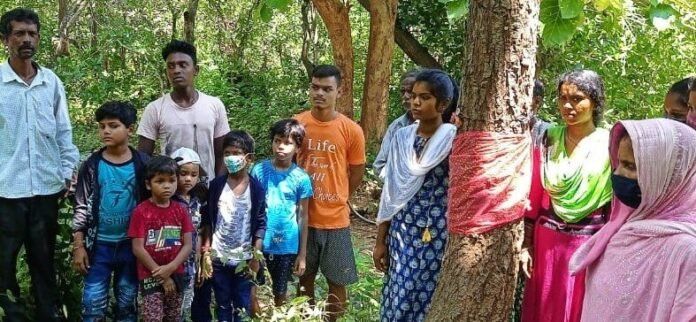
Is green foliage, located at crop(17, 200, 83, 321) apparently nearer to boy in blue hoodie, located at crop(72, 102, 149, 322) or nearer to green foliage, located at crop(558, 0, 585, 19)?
boy in blue hoodie, located at crop(72, 102, 149, 322)

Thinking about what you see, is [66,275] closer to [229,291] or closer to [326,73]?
[229,291]

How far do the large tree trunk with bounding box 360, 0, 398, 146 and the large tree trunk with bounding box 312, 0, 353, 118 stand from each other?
0.30 metres

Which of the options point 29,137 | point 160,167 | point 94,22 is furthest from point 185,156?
point 94,22

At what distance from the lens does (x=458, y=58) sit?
9.77 metres

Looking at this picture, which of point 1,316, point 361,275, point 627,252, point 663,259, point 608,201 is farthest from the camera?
point 361,275

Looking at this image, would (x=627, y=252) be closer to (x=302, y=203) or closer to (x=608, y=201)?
(x=608, y=201)

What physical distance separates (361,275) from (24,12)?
2820 mm

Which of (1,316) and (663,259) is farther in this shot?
(1,316)

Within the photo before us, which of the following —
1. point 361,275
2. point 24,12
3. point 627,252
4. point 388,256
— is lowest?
point 361,275

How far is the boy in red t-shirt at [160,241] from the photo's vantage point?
3361 mm

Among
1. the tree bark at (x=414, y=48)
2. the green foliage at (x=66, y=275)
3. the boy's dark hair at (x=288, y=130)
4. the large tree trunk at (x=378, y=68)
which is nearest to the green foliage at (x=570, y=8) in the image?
the boy's dark hair at (x=288, y=130)

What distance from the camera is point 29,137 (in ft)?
11.5

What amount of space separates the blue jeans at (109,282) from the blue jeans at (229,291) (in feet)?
1.39

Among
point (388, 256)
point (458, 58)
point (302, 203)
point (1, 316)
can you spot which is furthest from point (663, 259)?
point (458, 58)
